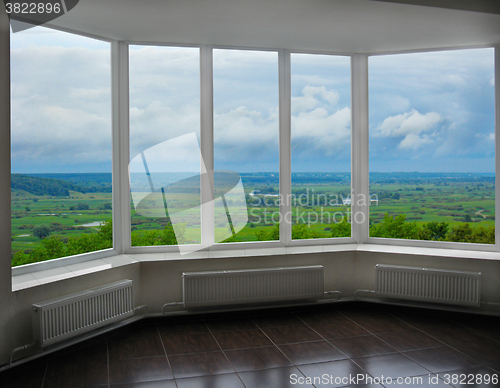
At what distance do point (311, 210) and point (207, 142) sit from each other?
141cm

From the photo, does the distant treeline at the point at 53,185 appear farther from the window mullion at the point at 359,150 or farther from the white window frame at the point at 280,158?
the window mullion at the point at 359,150

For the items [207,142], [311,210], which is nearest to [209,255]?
[207,142]

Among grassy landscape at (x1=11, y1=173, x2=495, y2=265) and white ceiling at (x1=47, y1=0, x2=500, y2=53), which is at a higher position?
white ceiling at (x1=47, y1=0, x2=500, y2=53)

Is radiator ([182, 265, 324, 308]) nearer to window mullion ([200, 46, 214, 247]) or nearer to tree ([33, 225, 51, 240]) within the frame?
window mullion ([200, 46, 214, 247])

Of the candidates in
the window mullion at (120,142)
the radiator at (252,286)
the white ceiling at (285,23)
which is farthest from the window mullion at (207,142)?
the window mullion at (120,142)

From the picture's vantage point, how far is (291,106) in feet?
15.2

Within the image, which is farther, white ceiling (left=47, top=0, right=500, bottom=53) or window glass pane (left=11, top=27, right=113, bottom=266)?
window glass pane (left=11, top=27, right=113, bottom=266)

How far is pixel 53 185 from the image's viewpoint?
12.3 ft

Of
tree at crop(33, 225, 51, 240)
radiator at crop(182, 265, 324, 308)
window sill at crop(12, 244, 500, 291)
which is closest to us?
window sill at crop(12, 244, 500, 291)

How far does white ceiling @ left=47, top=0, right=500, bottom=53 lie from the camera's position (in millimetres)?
3258

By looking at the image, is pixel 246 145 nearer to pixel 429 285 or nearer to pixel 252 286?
pixel 252 286

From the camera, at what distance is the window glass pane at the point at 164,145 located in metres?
4.23

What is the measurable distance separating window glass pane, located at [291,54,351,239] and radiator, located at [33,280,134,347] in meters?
1.98

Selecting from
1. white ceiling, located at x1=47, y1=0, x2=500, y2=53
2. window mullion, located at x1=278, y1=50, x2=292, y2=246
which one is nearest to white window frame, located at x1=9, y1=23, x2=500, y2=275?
window mullion, located at x1=278, y1=50, x2=292, y2=246
